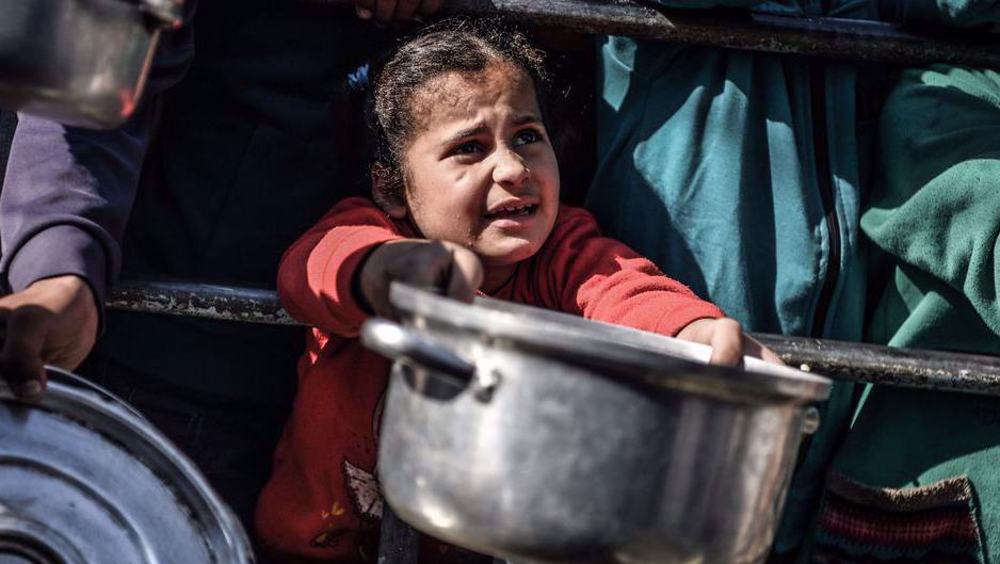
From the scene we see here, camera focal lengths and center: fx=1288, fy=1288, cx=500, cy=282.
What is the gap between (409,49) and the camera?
77.5 inches

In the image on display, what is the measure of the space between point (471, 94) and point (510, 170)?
161 millimetres

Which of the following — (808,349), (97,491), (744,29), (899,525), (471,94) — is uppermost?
(744,29)

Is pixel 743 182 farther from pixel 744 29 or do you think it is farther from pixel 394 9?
pixel 394 9

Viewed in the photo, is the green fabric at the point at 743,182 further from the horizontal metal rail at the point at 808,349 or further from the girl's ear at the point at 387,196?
the girl's ear at the point at 387,196

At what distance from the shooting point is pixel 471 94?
190 cm

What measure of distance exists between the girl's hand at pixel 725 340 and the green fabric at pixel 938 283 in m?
0.38

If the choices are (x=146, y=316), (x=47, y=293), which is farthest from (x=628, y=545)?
(x=146, y=316)

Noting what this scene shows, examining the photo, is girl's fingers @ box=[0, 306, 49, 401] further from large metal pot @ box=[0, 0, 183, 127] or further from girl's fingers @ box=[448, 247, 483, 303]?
girl's fingers @ box=[448, 247, 483, 303]

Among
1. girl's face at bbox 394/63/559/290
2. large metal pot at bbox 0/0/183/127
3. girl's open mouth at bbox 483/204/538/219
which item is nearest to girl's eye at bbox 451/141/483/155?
girl's face at bbox 394/63/559/290

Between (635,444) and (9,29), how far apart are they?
712 mm

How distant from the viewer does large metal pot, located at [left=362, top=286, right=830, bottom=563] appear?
1.16m

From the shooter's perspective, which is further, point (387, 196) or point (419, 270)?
point (387, 196)

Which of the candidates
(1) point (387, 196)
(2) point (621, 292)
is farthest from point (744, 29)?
(1) point (387, 196)

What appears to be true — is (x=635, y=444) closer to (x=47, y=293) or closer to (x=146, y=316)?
(x=47, y=293)
